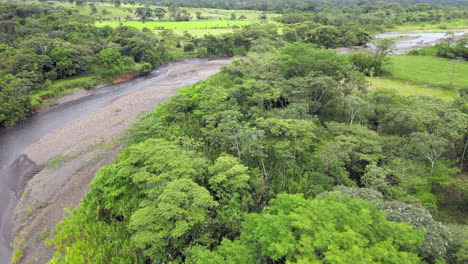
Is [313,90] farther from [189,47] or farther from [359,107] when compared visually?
[189,47]

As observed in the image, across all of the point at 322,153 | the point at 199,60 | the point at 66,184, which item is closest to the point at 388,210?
the point at 322,153

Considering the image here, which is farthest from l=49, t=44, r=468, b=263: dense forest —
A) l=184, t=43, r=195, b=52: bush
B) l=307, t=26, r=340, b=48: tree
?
l=307, t=26, r=340, b=48: tree

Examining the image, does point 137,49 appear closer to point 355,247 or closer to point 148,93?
point 148,93

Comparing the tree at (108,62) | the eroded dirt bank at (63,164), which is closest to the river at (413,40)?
the tree at (108,62)

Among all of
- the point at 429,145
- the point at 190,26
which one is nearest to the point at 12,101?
the point at 429,145

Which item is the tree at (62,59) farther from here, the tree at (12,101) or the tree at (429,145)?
the tree at (429,145)

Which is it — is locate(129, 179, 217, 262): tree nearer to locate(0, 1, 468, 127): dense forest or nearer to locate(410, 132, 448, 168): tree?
Result: locate(410, 132, 448, 168): tree
